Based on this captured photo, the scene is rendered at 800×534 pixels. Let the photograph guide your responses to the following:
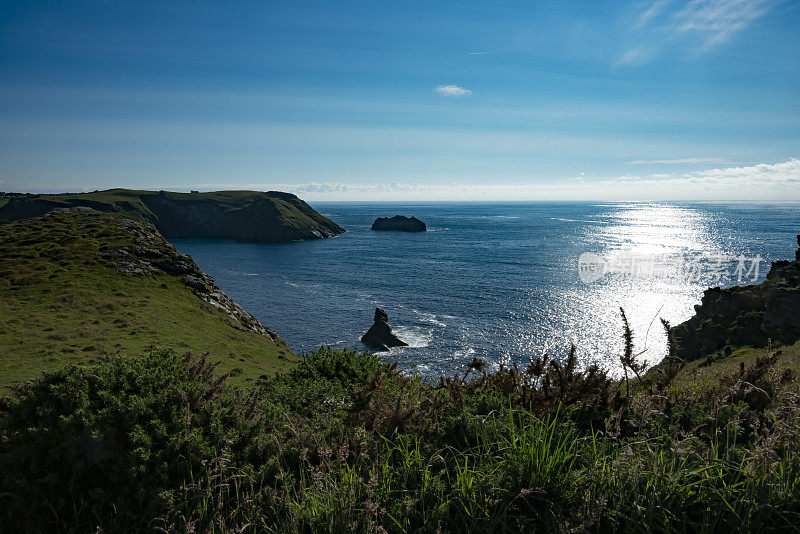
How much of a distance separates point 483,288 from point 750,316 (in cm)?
5216

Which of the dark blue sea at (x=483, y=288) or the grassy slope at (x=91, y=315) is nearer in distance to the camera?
the grassy slope at (x=91, y=315)

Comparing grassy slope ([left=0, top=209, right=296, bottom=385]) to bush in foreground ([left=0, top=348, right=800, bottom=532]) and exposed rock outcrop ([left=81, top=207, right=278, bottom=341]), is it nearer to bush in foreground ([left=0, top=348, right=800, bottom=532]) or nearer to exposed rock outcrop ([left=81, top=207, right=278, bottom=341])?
exposed rock outcrop ([left=81, top=207, right=278, bottom=341])

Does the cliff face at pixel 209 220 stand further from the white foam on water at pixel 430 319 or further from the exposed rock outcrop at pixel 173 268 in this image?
the exposed rock outcrop at pixel 173 268

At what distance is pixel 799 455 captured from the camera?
361cm

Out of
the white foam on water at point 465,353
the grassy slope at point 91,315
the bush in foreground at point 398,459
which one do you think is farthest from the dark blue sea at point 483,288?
the grassy slope at point 91,315

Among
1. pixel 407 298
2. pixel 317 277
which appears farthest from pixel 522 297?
pixel 317 277

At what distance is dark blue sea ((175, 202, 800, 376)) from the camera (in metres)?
57.4

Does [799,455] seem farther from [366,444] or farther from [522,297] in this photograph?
[522,297]

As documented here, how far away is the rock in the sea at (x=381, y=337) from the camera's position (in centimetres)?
5369

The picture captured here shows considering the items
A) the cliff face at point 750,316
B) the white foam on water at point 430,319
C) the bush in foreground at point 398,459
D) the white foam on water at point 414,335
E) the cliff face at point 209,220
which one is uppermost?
the cliff face at point 209,220

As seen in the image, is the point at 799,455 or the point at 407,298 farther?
the point at 407,298

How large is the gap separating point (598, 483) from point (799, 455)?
1.77 m

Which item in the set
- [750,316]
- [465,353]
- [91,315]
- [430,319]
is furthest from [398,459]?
[430,319]

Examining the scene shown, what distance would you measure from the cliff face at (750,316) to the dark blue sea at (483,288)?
7533 millimetres
